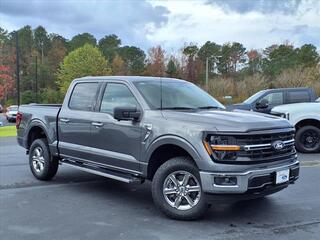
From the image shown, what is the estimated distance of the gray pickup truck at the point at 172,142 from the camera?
5484 millimetres

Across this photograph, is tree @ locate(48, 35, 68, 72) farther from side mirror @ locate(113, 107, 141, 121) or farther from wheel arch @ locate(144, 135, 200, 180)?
wheel arch @ locate(144, 135, 200, 180)

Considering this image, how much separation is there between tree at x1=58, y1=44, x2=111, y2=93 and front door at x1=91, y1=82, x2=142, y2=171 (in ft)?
213

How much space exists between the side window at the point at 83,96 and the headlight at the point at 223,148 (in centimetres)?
250

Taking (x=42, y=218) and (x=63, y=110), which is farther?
(x=63, y=110)

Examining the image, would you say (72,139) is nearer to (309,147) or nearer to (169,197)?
(169,197)

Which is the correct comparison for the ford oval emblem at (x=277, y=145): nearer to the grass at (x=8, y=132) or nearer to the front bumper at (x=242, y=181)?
the front bumper at (x=242, y=181)

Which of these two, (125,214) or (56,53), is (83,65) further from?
(125,214)

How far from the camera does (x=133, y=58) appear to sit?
92.9 meters

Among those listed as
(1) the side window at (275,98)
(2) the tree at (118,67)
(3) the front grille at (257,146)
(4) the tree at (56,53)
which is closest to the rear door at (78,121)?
(3) the front grille at (257,146)

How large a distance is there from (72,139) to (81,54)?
67111 mm

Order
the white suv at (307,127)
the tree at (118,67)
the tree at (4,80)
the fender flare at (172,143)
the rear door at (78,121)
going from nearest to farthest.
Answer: the fender flare at (172,143), the rear door at (78,121), the white suv at (307,127), the tree at (4,80), the tree at (118,67)

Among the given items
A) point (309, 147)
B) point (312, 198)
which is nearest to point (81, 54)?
point (309, 147)

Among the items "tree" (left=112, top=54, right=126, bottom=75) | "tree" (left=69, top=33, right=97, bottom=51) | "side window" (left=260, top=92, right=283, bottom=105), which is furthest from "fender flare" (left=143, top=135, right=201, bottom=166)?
"tree" (left=69, top=33, right=97, bottom=51)

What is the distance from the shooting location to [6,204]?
6750 mm
